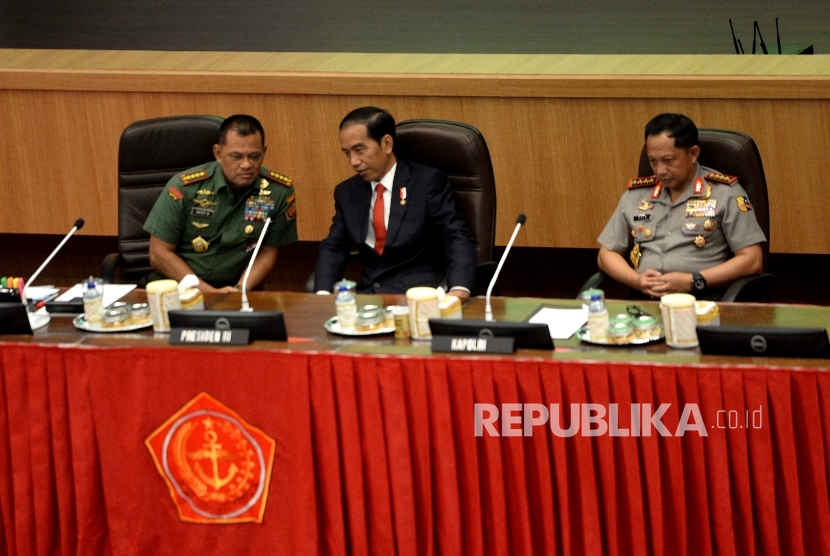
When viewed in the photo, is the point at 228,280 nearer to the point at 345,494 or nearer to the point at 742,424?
the point at 345,494

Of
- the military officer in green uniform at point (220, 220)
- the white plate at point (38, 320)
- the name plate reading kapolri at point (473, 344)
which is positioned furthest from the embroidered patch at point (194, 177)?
the name plate reading kapolri at point (473, 344)

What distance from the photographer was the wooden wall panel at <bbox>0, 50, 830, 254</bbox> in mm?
4113

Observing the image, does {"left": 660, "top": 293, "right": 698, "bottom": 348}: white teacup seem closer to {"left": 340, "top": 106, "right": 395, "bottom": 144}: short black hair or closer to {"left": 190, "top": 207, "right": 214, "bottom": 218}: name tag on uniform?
{"left": 340, "top": 106, "right": 395, "bottom": 144}: short black hair

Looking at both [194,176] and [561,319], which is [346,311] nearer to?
[561,319]

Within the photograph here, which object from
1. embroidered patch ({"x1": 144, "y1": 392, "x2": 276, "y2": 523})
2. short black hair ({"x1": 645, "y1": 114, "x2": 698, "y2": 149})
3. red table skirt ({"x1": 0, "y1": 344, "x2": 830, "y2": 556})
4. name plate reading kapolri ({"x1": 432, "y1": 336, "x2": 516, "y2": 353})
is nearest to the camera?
red table skirt ({"x1": 0, "y1": 344, "x2": 830, "y2": 556})

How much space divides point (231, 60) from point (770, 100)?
7.31 ft

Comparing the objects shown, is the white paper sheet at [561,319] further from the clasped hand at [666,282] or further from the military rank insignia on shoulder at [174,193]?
the military rank insignia on shoulder at [174,193]

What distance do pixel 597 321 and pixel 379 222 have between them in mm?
1338

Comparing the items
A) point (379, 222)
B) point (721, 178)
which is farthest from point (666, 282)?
point (379, 222)

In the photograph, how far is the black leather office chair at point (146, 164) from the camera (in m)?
3.78

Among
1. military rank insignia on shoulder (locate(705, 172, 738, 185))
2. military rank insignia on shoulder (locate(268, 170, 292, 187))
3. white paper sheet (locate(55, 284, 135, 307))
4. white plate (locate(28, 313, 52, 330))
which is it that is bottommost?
white plate (locate(28, 313, 52, 330))

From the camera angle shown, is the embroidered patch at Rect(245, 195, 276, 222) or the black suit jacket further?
the embroidered patch at Rect(245, 195, 276, 222)

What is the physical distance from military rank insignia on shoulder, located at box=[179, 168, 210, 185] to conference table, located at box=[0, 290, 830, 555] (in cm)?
107

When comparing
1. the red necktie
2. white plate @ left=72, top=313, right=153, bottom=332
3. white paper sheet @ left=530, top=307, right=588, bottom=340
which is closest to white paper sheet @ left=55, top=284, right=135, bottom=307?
white plate @ left=72, top=313, right=153, bottom=332
